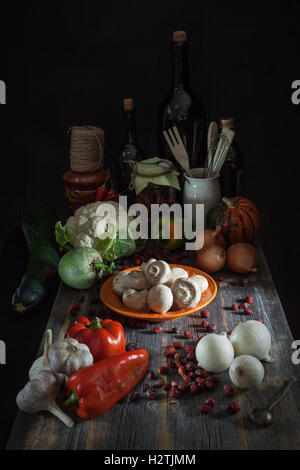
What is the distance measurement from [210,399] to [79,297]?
586 millimetres

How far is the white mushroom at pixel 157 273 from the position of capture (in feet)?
4.71

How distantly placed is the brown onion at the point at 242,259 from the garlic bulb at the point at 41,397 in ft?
2.51

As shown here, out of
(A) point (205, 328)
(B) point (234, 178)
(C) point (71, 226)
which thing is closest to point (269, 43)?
(B) point (234, 178)

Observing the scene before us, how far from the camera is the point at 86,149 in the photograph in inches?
79.4

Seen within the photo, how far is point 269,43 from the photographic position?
210 cm

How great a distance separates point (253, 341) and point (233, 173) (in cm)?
91

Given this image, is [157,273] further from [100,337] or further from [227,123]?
[227,123]

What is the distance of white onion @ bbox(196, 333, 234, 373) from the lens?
1.21m

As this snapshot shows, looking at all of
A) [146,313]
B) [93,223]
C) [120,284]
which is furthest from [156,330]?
[93,223]

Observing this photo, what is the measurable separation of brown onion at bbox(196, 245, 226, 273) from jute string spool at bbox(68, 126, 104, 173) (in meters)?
0.62

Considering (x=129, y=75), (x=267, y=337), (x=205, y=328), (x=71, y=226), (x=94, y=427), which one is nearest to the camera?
(x=94, y=427)

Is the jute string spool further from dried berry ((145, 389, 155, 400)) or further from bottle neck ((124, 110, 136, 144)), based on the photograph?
dried berry ((145, 389, 155, 400))

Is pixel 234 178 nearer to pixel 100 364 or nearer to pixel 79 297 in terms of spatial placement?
pixel 79 297

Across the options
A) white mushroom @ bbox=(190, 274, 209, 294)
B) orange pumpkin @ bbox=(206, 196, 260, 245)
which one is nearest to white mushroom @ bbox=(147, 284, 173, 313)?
white mushroom @ bbox=(190, 274, 209, 294)
